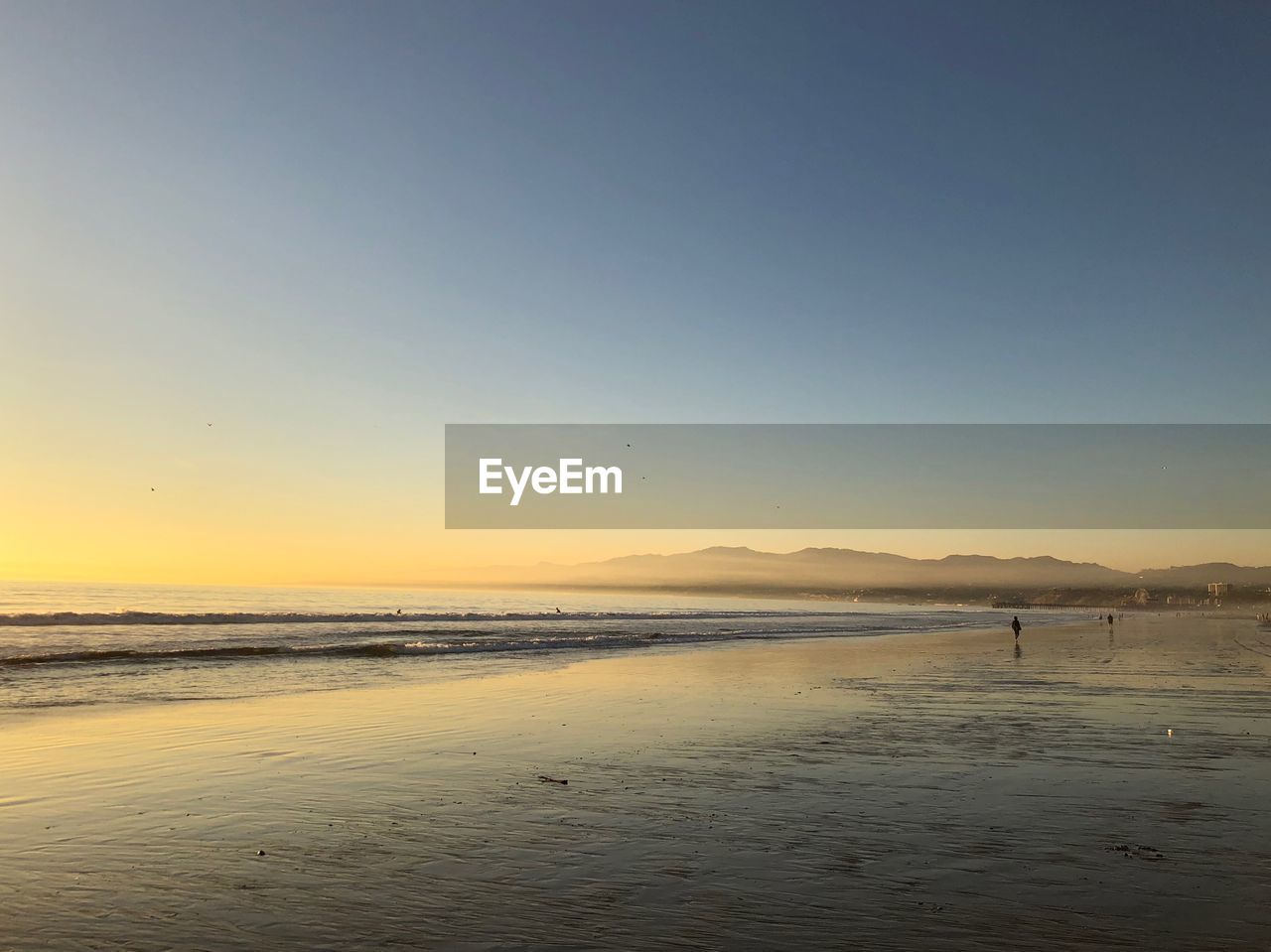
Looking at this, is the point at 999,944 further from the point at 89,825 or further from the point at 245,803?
the point at 89,825

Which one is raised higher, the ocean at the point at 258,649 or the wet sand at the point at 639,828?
the wet sand at the point at 639,828

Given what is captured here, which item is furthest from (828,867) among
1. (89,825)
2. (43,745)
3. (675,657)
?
(675,657)

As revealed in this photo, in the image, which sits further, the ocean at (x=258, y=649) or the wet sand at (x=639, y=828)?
the ocean at (x=258, y=649)

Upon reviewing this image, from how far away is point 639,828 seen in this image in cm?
989

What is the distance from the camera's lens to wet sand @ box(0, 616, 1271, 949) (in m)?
6.91

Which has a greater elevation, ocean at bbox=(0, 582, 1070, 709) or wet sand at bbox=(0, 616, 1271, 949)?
wet sand at bbox=(0, 616, 1271, 949)

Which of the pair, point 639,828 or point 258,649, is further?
point 258,649

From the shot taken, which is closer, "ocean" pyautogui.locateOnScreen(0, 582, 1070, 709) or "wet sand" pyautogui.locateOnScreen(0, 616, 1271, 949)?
"wet sand" pyautogui.locateOnScreen(0, 616, 1271, 949)

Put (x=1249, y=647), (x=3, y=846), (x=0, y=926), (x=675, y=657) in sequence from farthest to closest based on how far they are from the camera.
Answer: (x=1249, y=647), (x=675, y=657), (x=3, y=846), (x=0, y=926)

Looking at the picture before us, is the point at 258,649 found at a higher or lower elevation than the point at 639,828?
lower

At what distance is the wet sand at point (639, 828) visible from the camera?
6.91 meters

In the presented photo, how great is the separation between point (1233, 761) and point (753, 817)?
9090 mm

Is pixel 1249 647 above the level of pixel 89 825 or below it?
below

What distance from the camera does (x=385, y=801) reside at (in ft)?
36.8
